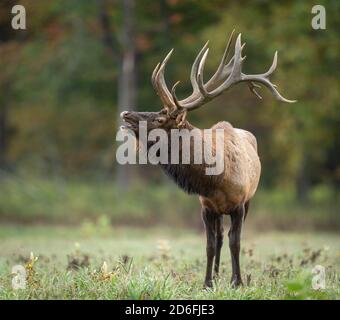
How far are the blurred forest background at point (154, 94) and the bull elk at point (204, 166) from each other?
10.1 meters

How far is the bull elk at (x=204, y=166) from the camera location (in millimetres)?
8828

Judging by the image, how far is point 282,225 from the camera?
20531 millimetres

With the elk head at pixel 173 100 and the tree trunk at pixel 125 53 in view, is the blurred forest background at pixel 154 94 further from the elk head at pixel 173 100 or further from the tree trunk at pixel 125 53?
the elk head at pixel 173 100

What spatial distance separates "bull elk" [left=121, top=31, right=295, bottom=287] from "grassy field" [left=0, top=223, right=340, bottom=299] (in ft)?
1.87

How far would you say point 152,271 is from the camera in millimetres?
9312

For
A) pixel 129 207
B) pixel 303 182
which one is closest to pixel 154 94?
pixel 129 207

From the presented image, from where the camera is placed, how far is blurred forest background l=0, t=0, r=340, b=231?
70.9 feet

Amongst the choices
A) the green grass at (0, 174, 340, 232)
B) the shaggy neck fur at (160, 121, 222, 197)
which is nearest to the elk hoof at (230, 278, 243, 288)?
the shaggy neck fur at (160, 121, 222, 197)

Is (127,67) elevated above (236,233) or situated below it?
above

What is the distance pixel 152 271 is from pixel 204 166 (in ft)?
4.98

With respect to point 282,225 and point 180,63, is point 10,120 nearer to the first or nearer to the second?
point 180,63

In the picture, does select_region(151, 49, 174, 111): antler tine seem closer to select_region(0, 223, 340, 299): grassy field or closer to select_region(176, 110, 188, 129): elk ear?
select_region(176, 110, 188, 129): elk ear

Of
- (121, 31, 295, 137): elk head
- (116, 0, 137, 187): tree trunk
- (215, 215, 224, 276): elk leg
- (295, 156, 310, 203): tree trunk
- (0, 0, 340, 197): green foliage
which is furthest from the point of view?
(295, 156, 310, 203): tree trunk

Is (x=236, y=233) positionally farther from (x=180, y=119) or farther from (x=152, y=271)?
(x=180, y=119)
